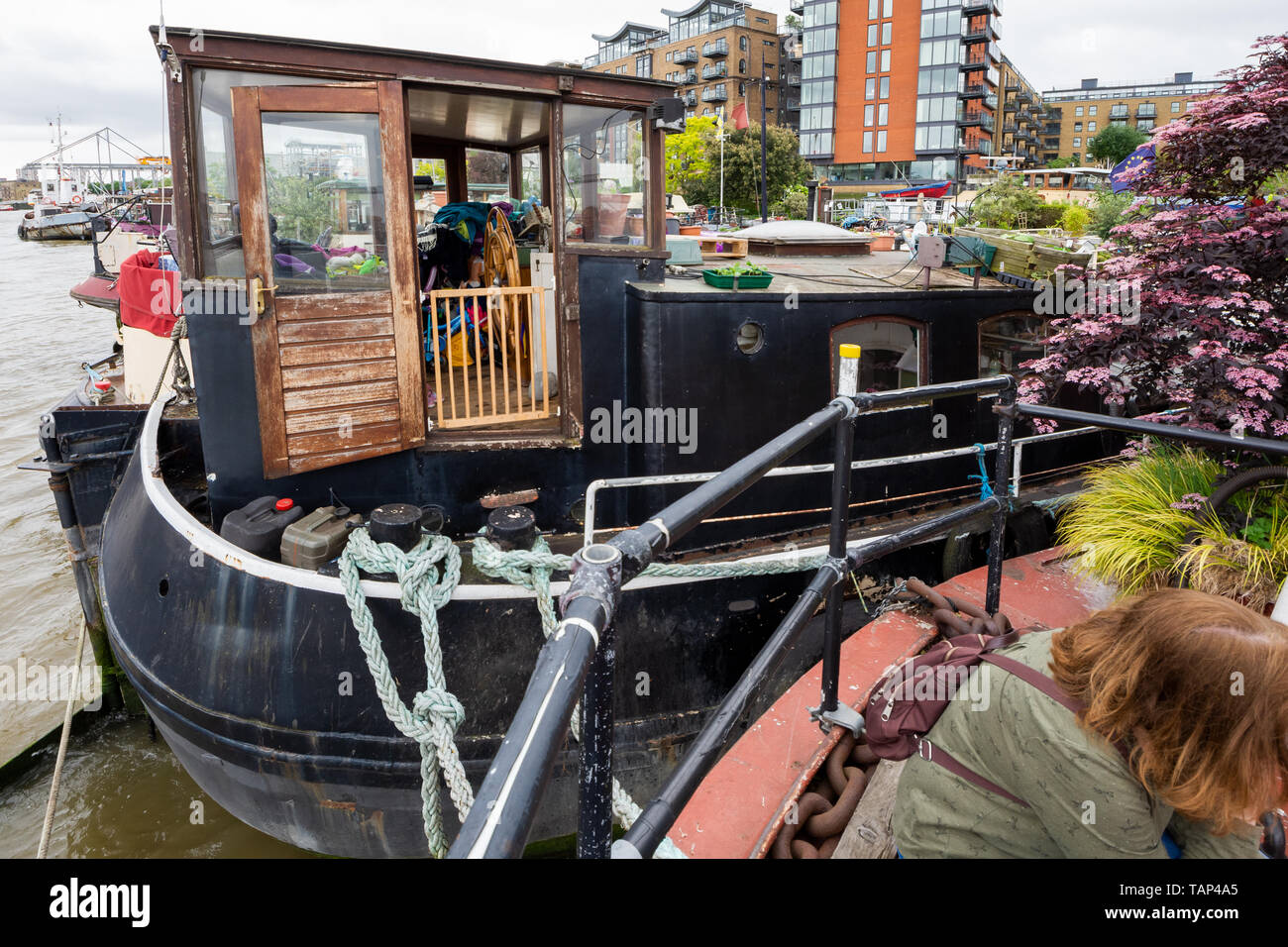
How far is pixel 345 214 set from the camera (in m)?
4.80

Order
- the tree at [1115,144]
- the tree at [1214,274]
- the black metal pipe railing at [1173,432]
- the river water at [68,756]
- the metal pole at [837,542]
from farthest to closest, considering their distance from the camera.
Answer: the tree at [1115,144] < the river water at [68,756] < the tree at [1214,274] < the black metal pipe railing at [1173,432] < the metal pole at [837,542]

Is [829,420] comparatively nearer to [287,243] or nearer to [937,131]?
[287,243]

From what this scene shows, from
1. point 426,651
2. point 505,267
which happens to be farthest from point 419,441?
point 505,267

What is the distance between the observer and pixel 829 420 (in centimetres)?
230

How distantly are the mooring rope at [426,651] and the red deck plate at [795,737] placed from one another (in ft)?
4.47

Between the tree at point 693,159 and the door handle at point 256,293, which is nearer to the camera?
the door handle at point 256,293

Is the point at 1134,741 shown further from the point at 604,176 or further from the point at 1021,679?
the point at 604,176

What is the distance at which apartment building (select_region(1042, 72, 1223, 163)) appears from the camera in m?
115

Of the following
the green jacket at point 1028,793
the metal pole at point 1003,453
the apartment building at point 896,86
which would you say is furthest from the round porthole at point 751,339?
the apartment building at point 896,86

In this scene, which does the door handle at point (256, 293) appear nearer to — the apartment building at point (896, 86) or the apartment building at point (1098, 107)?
the apartment building at point (896, 86)

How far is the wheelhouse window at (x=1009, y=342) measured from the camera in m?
6.58

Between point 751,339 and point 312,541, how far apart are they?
2.92 m

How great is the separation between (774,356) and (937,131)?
218ft

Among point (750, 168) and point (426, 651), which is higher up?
point (750, 168)
